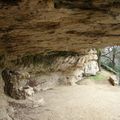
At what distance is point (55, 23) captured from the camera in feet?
17.2

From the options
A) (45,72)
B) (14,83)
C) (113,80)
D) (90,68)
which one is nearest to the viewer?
(14,83)

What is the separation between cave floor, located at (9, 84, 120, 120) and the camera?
921 cm

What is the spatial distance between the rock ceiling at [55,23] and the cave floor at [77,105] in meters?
3.14

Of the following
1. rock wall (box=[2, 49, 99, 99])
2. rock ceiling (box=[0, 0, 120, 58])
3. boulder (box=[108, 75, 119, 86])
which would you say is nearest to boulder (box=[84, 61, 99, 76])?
rock wall (box=[2, 49, 99, 99])

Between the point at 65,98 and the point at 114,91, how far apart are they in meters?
3.69

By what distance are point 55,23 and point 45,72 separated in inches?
323

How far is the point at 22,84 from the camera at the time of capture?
11016 mm

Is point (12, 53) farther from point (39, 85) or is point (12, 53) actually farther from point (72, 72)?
point (72, 72)

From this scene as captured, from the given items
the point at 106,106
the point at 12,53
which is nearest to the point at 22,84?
the point at 12,53

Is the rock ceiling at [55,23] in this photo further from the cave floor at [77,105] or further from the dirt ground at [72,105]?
the cave floor at [77,105]

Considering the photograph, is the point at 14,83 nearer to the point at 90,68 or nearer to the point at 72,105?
the point at 72,105

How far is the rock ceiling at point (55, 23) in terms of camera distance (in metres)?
4.32

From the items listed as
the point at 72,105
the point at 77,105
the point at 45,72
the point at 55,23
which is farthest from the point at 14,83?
the point at 55,23

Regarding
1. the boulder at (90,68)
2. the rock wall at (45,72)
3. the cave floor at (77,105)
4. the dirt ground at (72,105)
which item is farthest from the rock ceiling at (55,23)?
the boulder at (90,68)
